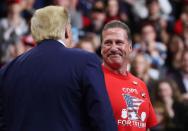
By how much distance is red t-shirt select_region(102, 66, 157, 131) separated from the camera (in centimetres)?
481

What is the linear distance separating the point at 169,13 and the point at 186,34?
129 cm

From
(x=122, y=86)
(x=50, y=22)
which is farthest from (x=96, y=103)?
(x=122, y=86)

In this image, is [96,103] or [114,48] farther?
[114,48]

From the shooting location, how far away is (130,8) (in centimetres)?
1251

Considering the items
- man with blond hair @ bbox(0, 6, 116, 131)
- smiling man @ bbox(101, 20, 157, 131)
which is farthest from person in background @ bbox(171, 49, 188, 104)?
man with blond hair @ bbox(0, 6, 116, 131)

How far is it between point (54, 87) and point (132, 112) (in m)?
1.02

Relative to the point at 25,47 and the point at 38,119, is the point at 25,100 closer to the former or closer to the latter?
the point at 38,119

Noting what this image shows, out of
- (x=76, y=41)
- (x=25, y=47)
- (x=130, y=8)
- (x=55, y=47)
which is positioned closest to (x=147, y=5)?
(x=130, y=8)

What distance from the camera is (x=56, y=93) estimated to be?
4027 mm

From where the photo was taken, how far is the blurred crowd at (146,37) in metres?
9.15

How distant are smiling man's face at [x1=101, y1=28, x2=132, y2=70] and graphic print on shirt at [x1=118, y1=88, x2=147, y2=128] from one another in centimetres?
24

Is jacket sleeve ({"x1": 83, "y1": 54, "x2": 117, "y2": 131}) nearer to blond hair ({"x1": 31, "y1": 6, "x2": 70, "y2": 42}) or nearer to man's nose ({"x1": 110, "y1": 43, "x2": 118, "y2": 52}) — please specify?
blond hair ({"x1": 31, "y1": 6, "x2": 70, "y2": 42})

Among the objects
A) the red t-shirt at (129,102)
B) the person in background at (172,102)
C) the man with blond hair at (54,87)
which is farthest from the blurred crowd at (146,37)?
the man with blond hair at (54,87)

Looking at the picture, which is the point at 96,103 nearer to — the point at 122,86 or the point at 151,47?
the point at 122,86
